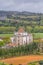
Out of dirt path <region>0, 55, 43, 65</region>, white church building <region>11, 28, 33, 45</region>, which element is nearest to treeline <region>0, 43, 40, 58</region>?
dirt path <region>0, 55, 43, 65</region>

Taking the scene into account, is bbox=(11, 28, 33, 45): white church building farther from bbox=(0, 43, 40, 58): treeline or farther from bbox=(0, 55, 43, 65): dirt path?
bbox=(0, 55, 43, 65): dirt path

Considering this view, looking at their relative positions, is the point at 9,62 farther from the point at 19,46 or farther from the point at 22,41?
the point at 22,41

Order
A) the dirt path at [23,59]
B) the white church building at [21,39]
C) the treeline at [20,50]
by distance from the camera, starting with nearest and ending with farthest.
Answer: the dirt path at [23,59] → the treeline at [20,50] → the white church building at [21,39]

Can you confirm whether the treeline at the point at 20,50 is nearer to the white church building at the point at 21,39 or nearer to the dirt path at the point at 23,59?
the dirt path at the point at 23,59

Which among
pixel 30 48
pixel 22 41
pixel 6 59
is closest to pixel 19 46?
pixel 30 48

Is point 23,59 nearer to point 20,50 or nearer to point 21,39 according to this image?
point 20,50

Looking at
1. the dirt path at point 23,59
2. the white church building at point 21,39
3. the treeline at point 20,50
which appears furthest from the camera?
the white church building at point 21,39

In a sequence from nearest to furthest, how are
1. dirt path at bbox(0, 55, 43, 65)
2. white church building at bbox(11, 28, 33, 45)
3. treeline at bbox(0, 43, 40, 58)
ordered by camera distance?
dirt path at bbox(0, 55, 43, 65) < treeline at bbox(0, 43, 40, 58) < white church building at bbox(11, 28, 33, 45)

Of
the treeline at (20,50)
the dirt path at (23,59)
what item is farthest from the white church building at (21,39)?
the dirt path at (23,59)
